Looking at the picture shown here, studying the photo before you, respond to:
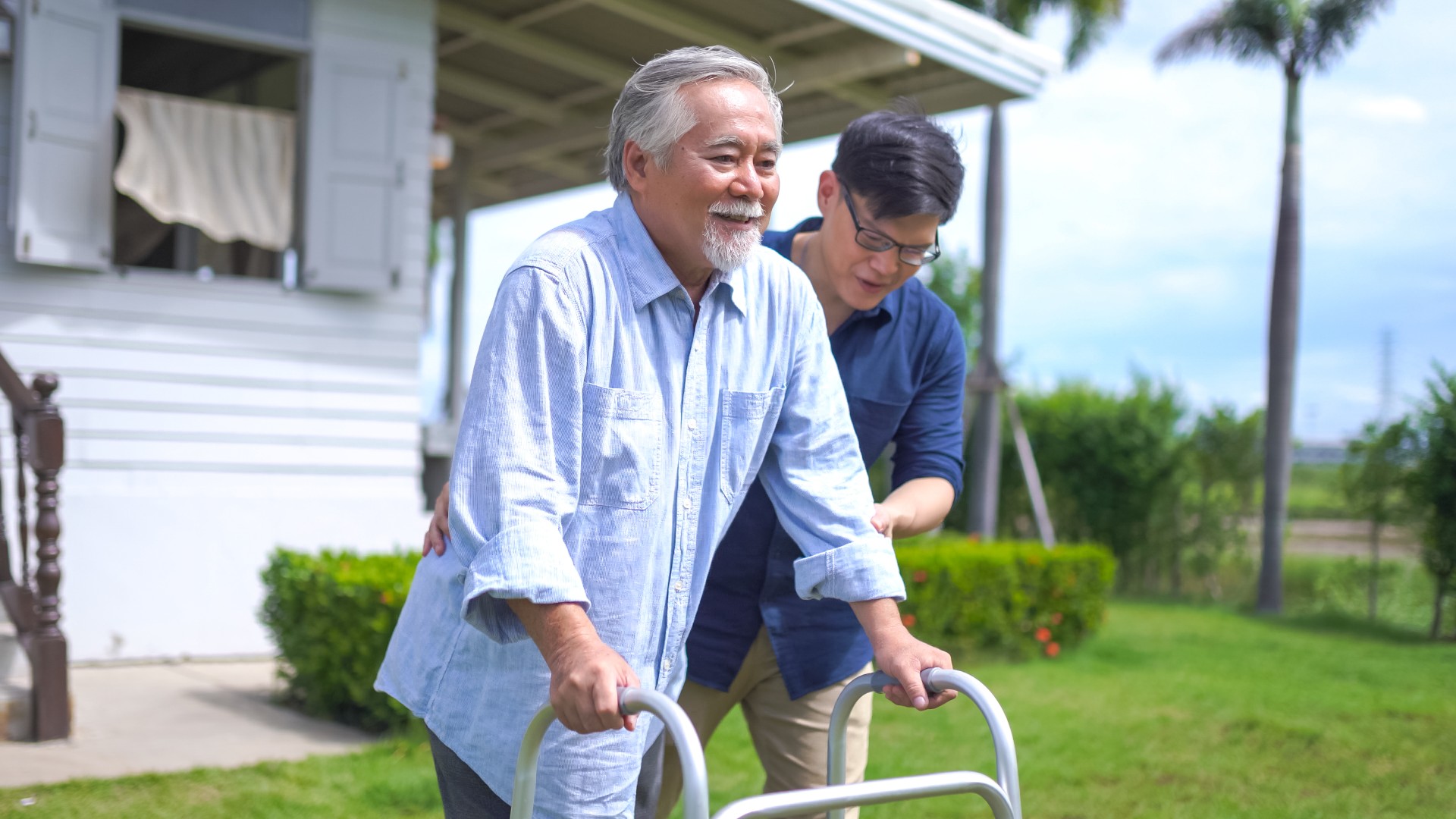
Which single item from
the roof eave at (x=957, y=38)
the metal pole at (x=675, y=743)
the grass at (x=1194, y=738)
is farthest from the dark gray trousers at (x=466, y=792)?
the roof eave at (x=957, y=38)

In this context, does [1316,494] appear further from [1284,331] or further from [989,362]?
[989,362]

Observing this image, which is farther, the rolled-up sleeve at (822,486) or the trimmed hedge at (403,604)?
the trimmed hedge at (403,604)

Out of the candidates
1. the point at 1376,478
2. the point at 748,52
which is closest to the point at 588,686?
the point at 748,52

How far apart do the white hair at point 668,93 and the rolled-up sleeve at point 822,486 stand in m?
0.45

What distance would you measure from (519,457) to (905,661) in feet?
2.27

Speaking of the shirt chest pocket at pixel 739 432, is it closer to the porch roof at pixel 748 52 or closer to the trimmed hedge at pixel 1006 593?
the porch roof at pixel 748 52

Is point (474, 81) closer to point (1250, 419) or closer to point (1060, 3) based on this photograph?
point (1060, 3)

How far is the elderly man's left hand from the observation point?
1980mm

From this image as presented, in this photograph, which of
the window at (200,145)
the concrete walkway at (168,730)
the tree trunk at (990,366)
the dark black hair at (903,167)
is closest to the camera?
the dark black hair at (903,167)

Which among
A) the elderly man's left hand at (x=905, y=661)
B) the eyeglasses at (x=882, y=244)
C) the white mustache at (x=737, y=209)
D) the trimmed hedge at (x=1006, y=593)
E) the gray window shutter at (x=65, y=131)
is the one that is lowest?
the trimmed hedge at (x=1006, y=593)

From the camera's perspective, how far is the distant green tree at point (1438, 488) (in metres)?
11.5

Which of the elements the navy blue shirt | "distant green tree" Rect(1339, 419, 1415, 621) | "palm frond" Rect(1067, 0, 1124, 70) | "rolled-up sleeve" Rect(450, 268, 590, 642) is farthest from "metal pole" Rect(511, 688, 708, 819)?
"palm frond" Rect(1067, 0, 1124, 70)

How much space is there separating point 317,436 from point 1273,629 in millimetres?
9073

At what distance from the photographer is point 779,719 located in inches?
112
